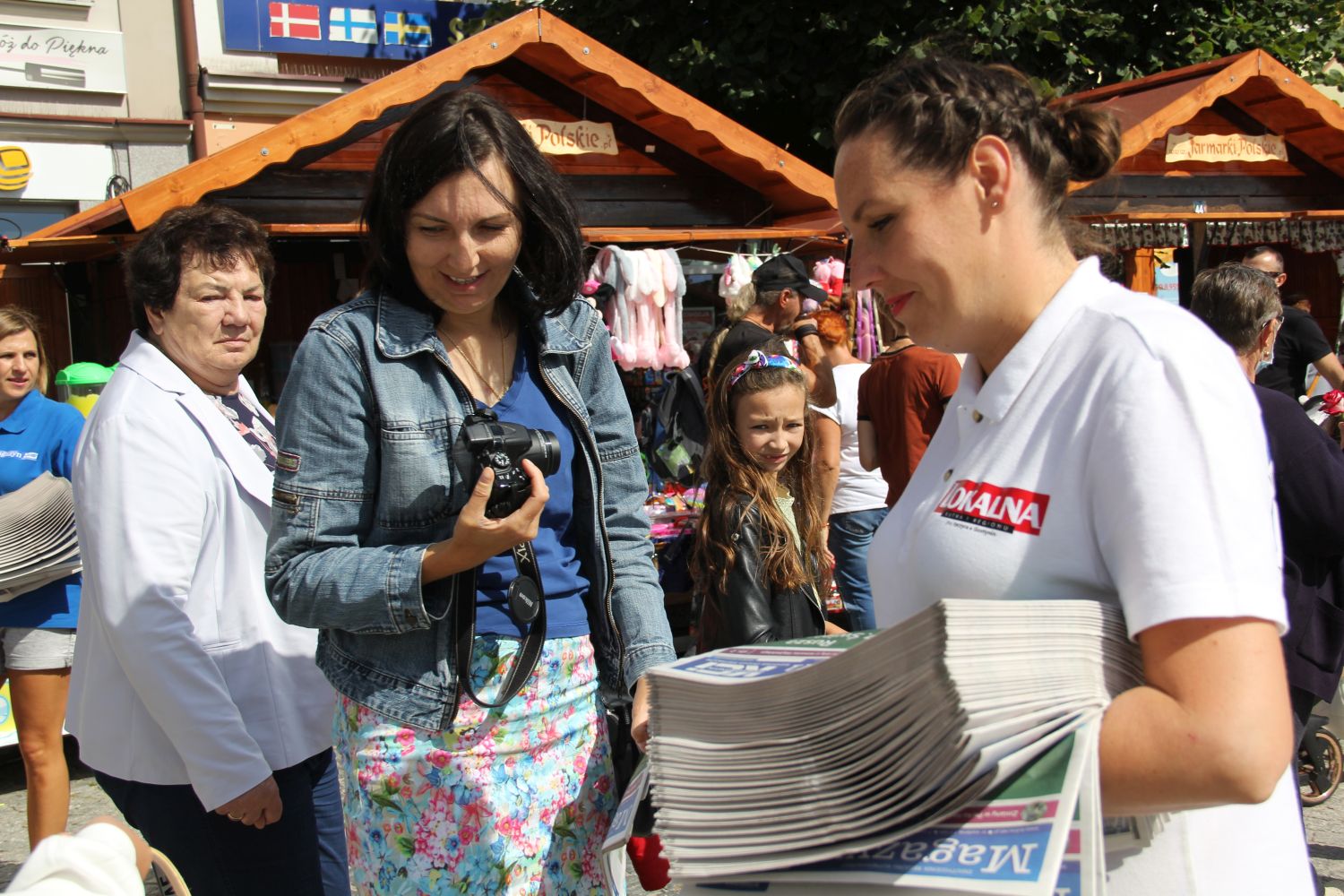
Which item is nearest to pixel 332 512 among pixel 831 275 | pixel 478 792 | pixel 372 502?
pixel 372 502

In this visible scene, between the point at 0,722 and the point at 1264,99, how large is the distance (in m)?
9.40

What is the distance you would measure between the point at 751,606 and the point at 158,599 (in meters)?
1.73

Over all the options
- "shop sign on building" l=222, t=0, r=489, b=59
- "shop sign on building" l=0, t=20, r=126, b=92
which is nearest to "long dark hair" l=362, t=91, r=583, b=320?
"shop sign on building" l=0, t=20, r=126, b=92

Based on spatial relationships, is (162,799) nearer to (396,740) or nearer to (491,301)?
(396,740)

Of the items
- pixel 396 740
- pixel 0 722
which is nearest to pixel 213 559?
pixel 396 740

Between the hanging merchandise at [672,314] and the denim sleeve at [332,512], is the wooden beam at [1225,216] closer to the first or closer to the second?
the hanging merchandise at [672,314]

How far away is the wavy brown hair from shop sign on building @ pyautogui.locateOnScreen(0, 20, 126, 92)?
29.6 ft

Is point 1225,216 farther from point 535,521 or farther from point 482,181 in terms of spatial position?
point 535,521

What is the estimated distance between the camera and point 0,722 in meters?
4.96

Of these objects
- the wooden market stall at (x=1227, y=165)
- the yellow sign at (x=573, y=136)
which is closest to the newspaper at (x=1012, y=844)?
the yellow sign at (x=573, y=136)

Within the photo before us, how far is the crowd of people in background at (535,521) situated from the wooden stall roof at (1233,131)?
5.85m

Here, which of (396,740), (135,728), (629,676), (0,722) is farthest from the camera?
(0,722)

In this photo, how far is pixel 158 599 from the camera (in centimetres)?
215

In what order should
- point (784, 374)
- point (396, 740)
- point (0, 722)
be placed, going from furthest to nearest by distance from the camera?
point (0, 722)
point (784, 374)
point (396, 740)
